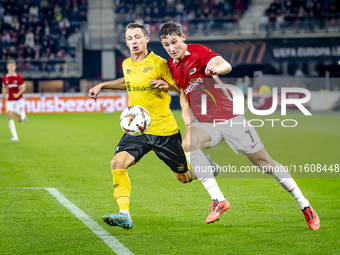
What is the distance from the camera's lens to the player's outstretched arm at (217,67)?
399 centimetres

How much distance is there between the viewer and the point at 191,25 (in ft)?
86.6

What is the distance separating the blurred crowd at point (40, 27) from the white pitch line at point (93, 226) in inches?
885

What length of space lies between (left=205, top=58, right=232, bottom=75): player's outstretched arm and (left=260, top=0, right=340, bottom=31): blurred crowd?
2237cm

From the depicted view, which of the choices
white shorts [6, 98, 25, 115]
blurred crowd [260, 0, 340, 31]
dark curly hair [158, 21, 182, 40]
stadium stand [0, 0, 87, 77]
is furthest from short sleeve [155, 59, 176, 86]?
stadium stand [0, 0, 87, 77]

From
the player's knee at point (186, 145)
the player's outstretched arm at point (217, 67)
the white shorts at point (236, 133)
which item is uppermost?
the player's outstretched arm at point (217, 67)

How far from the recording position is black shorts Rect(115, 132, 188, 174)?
4680 mm

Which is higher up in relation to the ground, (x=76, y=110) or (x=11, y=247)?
(x=11, y=247)

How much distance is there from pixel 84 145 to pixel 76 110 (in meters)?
12.5

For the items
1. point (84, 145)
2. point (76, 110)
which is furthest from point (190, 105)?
point (76, 110)

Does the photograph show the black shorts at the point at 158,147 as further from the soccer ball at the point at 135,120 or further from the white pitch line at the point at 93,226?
the white pitch line at the point at 93,226

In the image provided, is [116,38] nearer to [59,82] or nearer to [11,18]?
[59,82]

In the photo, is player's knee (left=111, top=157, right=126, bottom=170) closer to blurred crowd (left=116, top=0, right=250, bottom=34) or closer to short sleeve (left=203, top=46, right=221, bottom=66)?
short sleeve (left=203, top=46, right=221, bottom=66)

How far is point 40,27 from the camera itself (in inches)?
1132

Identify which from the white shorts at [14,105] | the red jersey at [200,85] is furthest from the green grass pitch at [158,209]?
the white shorts at [14,105]
